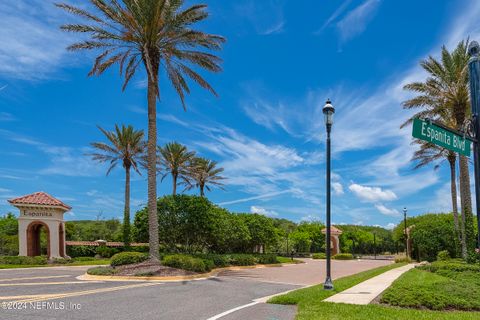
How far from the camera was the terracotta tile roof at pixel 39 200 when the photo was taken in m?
35.0

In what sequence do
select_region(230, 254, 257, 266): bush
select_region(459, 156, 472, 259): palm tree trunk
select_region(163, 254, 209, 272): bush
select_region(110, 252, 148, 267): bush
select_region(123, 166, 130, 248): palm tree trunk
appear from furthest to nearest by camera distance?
1. select_region(123, 166, 130, 248): palm tree trunk
2. select_region(230, 254, 257, 266): bush
3. select_region(459, 156, 472, 259): palm tree trunk
4. select_region(163, 254, 209, 272): bush
5. select_region(110, 252, 148, 267): bush

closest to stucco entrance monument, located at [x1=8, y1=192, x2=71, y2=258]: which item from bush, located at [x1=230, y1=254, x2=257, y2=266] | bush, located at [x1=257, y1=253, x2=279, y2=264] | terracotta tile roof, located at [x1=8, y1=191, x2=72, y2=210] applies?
terracotta tile roof, located at [x1=8, y1=191, x2=72, y2=210]

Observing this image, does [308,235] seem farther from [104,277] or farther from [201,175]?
[104,277]

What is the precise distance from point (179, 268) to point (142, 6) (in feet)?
45.7

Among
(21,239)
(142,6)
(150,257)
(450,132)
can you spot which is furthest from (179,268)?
(21,239)

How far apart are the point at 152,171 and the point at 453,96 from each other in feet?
62.8

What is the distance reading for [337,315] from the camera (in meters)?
8.56

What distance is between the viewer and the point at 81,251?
143 feet

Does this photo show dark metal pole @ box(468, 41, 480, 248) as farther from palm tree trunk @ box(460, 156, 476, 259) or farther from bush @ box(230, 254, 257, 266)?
bush @ box(230, 254, 257, 266)

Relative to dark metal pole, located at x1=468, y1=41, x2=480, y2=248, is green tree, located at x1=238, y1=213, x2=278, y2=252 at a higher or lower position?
lower

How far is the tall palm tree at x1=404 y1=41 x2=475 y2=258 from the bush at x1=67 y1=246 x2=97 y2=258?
34891mm

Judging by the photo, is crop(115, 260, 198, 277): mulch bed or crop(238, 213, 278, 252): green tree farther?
crop(238, 213, 278, 252): green tree

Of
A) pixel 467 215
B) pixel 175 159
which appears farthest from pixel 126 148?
pixel 467 215

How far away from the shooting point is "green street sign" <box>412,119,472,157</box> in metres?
7.08
